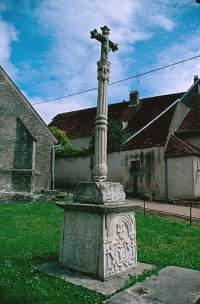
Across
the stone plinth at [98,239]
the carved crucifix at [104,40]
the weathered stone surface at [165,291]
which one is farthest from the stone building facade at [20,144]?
the weathered stone surface at [165,291]

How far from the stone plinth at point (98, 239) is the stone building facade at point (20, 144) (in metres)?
13.9

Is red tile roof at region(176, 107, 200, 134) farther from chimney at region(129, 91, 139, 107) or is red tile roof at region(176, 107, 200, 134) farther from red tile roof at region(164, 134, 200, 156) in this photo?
chimney at region(129, 91, 139, 107)

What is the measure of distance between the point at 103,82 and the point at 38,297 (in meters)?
3.45

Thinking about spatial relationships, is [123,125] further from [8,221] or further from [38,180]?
[8,221]

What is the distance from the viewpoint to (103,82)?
4570mm

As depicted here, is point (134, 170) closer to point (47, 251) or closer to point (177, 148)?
point (177, 148)

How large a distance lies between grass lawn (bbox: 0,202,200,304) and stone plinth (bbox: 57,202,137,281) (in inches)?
16.2

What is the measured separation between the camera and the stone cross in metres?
4.25

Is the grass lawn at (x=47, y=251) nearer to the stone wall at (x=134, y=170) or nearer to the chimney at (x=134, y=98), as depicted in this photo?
the stone wall at (x=134, y=170)

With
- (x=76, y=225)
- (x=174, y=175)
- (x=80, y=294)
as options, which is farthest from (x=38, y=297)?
(x=174, y=175)

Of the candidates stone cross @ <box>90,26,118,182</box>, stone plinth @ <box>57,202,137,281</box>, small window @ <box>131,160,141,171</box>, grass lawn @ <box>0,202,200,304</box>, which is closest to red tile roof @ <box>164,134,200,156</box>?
small window @ <box>131,160,141,171</box>

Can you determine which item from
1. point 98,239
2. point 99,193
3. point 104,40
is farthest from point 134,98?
point 98,239

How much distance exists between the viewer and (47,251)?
5.45m

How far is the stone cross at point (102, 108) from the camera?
4.25 m
